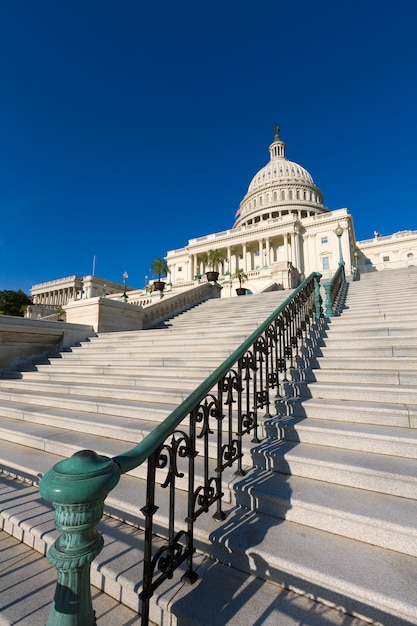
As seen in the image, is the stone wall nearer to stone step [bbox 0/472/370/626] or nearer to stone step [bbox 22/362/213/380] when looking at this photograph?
stone step [bbox 22/362/213/380]

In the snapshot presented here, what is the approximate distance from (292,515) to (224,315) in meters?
8.84

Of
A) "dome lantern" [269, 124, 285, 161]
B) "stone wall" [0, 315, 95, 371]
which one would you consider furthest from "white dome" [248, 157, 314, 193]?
"stone wall" [0, 315, 95, 371]

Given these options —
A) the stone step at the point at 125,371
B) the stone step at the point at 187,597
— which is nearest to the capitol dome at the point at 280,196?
the stone step at the point at 125,371

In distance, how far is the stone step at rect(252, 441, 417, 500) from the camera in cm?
278

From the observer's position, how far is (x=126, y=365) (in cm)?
740

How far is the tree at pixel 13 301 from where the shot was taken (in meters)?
51.0

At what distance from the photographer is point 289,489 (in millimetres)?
2883

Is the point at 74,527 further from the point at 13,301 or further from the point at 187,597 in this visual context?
the point at 13,301

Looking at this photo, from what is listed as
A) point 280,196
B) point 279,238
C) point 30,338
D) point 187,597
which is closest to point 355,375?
point 187,597

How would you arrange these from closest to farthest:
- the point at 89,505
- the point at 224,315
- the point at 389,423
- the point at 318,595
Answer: the point at 89,505
the point at 318,595
the point at 389,423
the point at 224,315

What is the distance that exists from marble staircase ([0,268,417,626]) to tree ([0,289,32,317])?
53.1 meters

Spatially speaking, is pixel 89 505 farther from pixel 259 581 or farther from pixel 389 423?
pixel 389 423

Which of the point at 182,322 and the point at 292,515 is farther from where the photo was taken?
the point at 182,322

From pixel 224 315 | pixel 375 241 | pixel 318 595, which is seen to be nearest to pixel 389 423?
pixel 318 595
